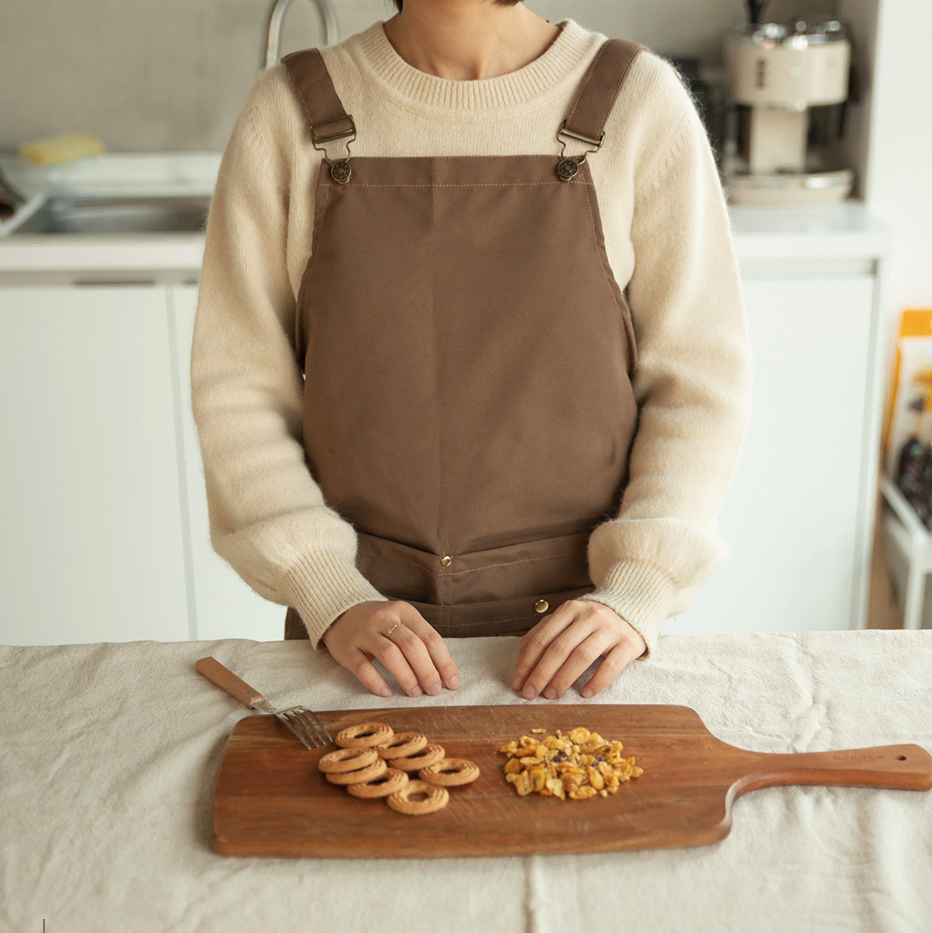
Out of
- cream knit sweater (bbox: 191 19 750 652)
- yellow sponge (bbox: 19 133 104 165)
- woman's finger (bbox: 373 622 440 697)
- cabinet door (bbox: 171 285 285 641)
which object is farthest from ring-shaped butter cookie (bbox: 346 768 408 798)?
yellow sponge (bbox: 19 133 104 165)

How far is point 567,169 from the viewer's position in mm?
1095

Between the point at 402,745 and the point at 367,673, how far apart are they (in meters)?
0.13

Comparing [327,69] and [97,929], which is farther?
[327,69]

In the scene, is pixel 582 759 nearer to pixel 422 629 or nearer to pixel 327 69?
pixel 422 629

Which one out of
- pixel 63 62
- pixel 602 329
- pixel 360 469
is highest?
pixel 63 62

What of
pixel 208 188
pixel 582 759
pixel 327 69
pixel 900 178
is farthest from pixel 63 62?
pixel 582 759

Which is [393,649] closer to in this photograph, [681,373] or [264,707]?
[264,707]

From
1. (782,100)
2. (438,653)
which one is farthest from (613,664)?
(782,100)

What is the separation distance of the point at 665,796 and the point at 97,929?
376 mm

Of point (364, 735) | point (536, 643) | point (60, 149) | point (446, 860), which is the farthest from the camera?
point (60, 149)

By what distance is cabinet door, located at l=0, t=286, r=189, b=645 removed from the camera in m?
2.05

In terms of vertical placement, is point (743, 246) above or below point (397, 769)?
above

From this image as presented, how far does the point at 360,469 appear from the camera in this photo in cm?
114

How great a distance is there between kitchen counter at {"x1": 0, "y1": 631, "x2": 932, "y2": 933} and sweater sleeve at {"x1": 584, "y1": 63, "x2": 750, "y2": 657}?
0.32 feet
